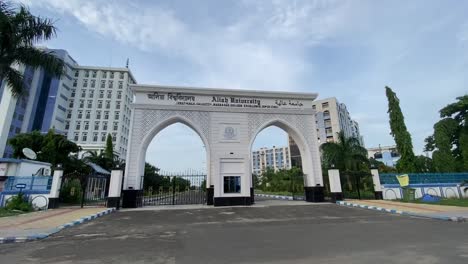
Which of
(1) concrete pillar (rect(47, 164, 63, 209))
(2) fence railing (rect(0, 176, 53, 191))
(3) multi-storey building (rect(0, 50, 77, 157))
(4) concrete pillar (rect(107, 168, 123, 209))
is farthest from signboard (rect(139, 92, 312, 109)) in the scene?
(3) multi-storey building (rect(0, 50, 77, 157))

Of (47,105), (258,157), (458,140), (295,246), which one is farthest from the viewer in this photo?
(258,157)

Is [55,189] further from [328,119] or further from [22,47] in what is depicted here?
[328,119]

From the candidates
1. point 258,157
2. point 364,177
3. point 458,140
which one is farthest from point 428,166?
point 258,157

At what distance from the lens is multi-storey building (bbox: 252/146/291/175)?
3465 inches

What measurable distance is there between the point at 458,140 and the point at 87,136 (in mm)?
55038

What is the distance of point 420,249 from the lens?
13.7ft

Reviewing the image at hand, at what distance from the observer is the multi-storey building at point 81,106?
41.5m

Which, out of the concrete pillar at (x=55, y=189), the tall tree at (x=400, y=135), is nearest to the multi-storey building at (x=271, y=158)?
the tall tree at (x=400, y=135)

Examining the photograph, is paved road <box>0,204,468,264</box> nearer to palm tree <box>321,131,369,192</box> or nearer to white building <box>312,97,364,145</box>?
palm tree <box>321,131,369,192</box>

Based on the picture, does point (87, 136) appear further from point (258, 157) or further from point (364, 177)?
point (258, 157)

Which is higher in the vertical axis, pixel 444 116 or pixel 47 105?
pixel 47 105

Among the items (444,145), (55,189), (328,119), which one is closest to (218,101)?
(55,189)

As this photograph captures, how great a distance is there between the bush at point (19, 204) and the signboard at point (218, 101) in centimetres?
745

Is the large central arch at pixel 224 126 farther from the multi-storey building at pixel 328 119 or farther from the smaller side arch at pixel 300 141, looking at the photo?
the multi-storey building at pixel 328 119
